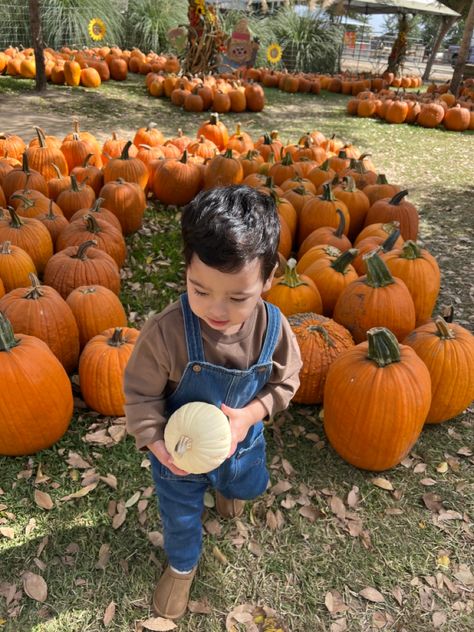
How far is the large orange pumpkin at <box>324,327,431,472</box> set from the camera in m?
2.46

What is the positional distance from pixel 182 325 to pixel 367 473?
5.48 ft

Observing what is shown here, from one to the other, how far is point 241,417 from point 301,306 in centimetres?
168

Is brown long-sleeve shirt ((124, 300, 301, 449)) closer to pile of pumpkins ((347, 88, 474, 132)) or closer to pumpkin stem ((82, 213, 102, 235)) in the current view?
pumpkin stem ((82, 213, 102, 235))

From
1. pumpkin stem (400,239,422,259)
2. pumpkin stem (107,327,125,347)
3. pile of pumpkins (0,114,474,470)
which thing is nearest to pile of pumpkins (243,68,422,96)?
pile of pumpkins (0,114,474,470)

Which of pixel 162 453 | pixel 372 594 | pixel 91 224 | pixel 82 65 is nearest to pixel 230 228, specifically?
pixel 162 453

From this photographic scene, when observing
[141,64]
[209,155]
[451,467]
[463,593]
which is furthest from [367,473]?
[141,64]

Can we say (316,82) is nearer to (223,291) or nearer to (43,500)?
(43,500)

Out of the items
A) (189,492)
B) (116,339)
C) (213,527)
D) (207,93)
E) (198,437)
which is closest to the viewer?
(198,437)

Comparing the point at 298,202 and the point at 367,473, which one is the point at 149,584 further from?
the point at 298,202

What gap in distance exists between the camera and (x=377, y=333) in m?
2.45

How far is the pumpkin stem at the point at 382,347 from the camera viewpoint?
8.05 feet

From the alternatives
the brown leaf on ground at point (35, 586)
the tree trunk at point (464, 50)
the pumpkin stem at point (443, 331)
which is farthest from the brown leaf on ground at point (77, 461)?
the tree trunk at point (464, 50)

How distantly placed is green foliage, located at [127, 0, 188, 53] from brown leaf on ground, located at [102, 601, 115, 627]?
Answer: 19.0 meters

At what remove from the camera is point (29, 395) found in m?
2.49
